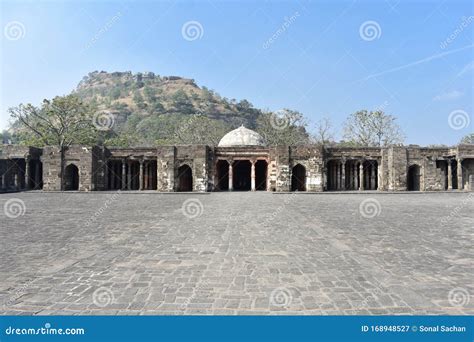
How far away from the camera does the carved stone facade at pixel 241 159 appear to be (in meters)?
Answer: 30.3

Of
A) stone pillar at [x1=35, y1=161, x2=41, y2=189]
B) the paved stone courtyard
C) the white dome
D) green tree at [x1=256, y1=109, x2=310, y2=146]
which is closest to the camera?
the paved stone courtyard

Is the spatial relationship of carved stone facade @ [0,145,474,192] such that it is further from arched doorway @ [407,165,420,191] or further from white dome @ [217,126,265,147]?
white dome @ [217,126,265,147]

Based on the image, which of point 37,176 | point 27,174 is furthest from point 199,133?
point 27,174

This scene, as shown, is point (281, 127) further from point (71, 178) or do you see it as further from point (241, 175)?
point (71, 178)

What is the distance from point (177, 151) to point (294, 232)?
23096mm

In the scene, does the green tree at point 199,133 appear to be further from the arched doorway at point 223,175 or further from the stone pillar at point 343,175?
the stone pillar at point 343,175

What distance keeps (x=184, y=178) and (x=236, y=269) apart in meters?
27.7

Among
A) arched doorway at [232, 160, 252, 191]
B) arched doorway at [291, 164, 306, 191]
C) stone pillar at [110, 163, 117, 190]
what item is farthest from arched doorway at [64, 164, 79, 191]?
arched doorway at [291, 164, 306, 191]

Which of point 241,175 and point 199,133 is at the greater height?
point 199,133

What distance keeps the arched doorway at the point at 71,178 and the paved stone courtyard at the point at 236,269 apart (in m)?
23.6

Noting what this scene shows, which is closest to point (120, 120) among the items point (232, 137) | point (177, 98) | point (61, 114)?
point (177, 98)

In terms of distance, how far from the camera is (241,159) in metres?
31.7

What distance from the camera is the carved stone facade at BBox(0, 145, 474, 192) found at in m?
30.3

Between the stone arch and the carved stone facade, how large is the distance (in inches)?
3.7
